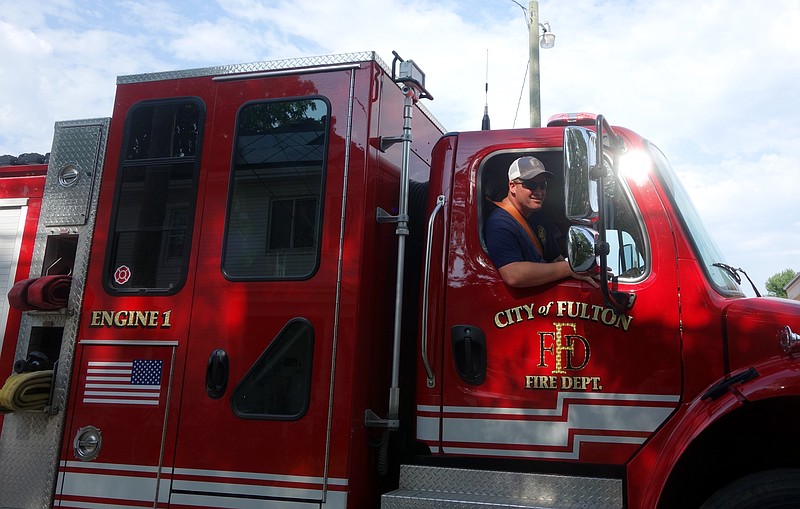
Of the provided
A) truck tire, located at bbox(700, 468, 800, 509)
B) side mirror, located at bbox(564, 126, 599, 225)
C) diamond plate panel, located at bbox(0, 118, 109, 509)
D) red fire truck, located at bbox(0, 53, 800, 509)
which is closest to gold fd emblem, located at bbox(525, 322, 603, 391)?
red fire truck, located at bbox(0, 53, 800, 509)

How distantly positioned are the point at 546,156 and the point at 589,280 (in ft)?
2.36

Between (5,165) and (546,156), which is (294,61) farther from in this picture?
(5,165)

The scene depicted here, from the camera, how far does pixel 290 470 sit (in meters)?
3.38

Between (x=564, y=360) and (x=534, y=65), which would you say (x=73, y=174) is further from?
(x=534, y=65)

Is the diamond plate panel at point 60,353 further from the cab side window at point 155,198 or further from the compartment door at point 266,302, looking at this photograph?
the compartment door at point 266,302

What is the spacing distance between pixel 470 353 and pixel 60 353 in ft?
7.60

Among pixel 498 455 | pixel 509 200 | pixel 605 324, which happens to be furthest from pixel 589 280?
pixel 498 455

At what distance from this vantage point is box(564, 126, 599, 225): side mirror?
2.96m

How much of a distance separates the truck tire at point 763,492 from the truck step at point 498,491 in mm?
452

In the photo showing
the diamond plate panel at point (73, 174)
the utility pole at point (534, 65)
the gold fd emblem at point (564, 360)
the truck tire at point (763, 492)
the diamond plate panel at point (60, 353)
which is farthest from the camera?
the utility pole at point (534, 65)

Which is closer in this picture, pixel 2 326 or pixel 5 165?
pixel 2 326

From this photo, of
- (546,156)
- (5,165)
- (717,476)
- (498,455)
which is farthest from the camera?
(5,165)

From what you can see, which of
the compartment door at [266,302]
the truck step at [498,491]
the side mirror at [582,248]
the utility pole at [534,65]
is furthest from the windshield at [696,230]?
the utility pole at [534,65]

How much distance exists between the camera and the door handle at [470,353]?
3.31 metres
